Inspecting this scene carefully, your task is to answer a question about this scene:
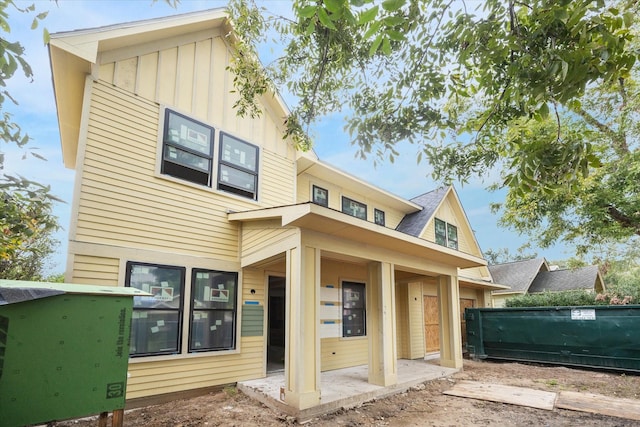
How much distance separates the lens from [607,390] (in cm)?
720

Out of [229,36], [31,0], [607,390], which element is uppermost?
[229,36]

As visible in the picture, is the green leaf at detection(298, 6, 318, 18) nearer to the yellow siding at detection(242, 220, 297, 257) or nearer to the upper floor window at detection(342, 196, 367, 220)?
the yellow siding at detection(242, 220, 297, 257)

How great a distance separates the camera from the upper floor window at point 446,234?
45.0 ft

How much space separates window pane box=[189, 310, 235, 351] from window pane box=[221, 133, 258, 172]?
9.88 ft

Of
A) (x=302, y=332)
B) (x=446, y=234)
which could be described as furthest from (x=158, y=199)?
(x=446, y=234)

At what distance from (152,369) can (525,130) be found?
6.14 m

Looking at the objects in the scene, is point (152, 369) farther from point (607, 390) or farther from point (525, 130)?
point (607, 390)

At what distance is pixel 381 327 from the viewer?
694 centimetres

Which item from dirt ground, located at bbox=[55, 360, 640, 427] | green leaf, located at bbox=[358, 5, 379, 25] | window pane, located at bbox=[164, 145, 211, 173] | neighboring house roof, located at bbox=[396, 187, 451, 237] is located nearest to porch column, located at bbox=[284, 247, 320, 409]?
dirt ground, located at bbox=[55, 360, 640, 427]

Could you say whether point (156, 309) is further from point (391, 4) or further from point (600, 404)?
point (600, 404)

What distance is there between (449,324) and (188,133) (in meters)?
7.70

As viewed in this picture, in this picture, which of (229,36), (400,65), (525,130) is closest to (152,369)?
(400,65)

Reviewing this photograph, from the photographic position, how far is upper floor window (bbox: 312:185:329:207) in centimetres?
1026

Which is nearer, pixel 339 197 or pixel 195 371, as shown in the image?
pixel 195 371
